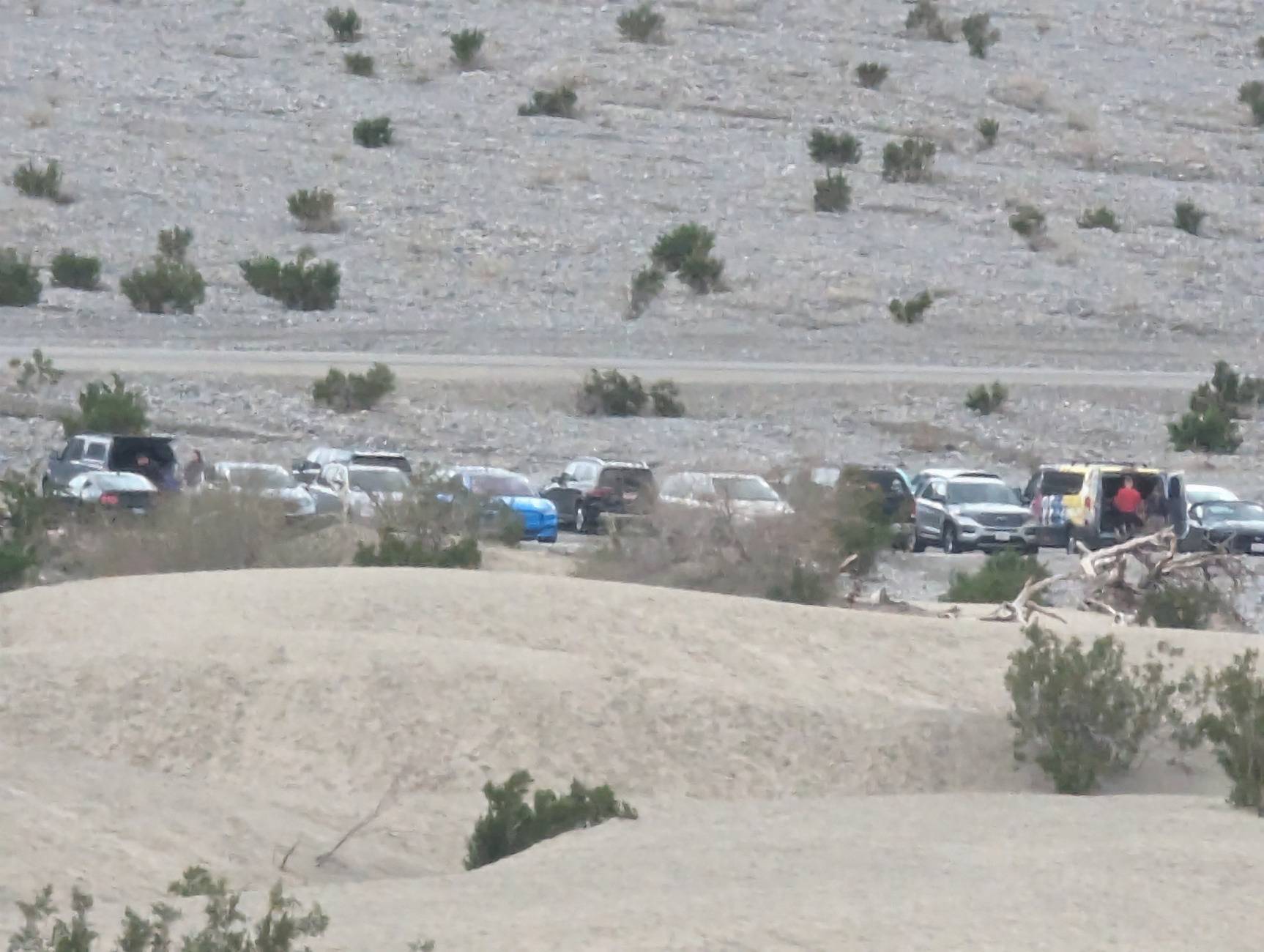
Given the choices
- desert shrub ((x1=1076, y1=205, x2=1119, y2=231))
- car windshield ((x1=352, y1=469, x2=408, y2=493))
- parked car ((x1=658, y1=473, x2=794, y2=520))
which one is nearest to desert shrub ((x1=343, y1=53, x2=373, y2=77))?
desert shrub ((x1=1076, y1=205, x2=1119, y2=231))

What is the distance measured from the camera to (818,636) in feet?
56.3

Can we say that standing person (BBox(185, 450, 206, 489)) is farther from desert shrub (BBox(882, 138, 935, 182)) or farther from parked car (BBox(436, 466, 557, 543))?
desert shrub (BBox(882, 138, 935, 182))

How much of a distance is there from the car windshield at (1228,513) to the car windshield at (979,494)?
2.91 m

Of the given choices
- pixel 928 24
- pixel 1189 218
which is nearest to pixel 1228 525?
pixel 1189 218

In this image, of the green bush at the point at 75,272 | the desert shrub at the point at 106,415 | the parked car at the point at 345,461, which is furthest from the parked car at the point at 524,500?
the green bush at the point at 75,272

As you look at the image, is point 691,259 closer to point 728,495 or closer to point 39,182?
point 39,182

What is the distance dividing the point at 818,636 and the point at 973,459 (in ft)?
85.8

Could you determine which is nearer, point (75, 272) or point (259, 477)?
point (259, 477)

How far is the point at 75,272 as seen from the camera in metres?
49.5

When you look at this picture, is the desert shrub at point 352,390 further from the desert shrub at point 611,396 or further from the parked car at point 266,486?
the parked car at point 266,486

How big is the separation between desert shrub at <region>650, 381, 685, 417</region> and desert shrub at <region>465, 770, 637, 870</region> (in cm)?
3091

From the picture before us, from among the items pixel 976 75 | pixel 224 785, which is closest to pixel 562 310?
pixel 976 75

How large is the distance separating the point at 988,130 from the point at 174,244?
25144 mm

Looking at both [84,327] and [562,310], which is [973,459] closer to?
[562,310]
